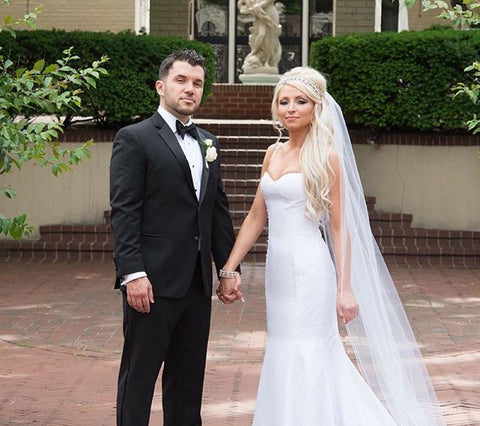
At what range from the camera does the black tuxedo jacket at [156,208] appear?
5238 mm

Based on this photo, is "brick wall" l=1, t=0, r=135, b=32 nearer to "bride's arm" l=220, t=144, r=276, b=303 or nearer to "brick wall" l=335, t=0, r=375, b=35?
"brick wall" l=335, t=0, r=375, b=35

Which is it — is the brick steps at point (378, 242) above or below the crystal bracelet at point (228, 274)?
below

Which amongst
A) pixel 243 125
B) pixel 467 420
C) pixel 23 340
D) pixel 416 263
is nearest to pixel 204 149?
pixel 467 420

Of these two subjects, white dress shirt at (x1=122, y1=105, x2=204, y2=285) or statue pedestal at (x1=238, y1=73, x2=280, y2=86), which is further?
statue pedestal at (x1=238, y1=73, x2=280, y2=86)

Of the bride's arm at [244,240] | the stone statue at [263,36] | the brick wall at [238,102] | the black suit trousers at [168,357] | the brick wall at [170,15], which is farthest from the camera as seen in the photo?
the brick wall at [170,15]

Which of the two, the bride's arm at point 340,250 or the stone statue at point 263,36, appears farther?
the stone statue at point 263,36

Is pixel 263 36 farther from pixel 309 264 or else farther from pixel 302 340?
pixel 302 340

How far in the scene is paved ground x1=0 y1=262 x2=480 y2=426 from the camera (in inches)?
275

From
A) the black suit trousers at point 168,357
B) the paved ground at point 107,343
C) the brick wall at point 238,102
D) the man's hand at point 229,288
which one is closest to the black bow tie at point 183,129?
the black suit trousers at point 168,357

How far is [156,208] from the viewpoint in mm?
5324

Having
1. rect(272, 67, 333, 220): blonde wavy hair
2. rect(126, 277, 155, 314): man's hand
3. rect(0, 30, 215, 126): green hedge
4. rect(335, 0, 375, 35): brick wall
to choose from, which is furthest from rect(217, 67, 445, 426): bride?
rect(335, 0, 375, 35): brick wall

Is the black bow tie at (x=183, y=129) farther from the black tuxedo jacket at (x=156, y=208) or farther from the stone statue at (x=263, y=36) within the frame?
the stone statue at (x=263, y=36)

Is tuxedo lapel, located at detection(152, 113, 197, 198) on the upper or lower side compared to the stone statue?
lower

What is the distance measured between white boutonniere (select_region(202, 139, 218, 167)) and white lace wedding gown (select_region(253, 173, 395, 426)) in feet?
1.03
